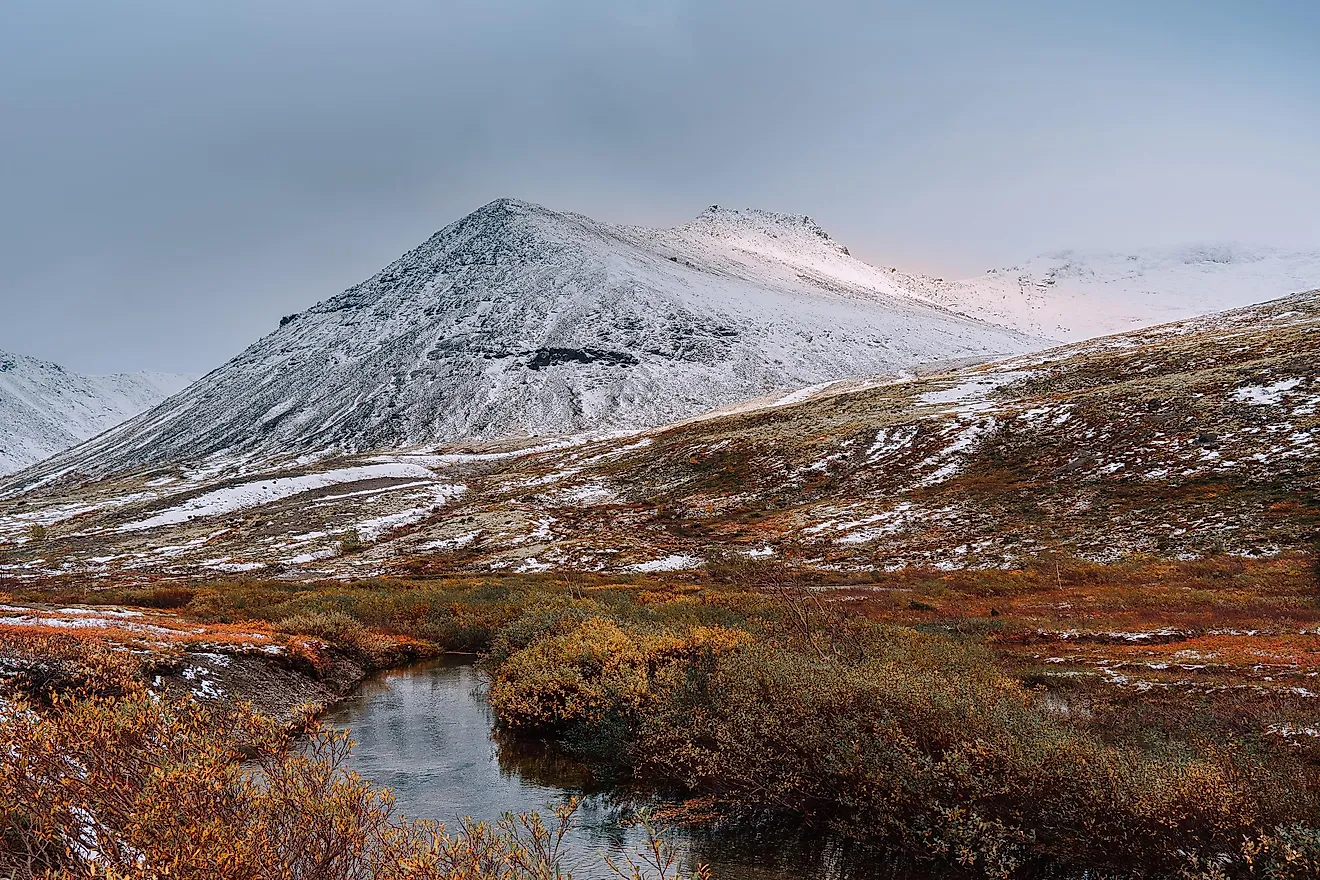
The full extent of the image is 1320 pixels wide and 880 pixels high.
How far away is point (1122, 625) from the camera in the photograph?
28.4 metres

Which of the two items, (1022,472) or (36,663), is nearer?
(36,663)

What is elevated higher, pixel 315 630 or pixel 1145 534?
pixel 315 630

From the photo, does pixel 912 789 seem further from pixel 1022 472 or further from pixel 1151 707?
pixel 1022 472

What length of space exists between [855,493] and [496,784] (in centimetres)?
6482

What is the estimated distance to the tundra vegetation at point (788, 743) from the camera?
24.2ft

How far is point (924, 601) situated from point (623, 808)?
26.8 m

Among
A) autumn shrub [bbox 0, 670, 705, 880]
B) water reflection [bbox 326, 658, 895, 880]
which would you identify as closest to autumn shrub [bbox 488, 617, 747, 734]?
water reflection [bbox 326, 658, 895, 880]

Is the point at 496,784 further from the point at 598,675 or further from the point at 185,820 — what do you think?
the point at 185,820

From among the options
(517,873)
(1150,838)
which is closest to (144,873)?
(517,873)

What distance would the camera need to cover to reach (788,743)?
554 inches

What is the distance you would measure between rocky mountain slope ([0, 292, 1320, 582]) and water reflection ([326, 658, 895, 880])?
3660 centimetres

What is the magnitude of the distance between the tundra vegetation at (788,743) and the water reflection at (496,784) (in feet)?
2.26

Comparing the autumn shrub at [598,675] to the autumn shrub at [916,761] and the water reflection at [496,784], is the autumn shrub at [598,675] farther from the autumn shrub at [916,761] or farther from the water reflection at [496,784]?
the water reflection at [496,784]

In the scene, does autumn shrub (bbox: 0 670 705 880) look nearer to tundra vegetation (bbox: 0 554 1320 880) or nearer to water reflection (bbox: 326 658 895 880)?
tundra vegetation (bbox: 0 554 1320 880)
